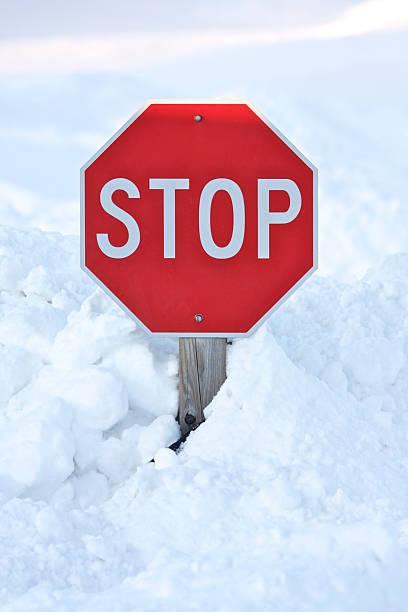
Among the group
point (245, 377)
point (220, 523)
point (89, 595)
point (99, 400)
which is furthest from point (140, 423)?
point (89, 595)

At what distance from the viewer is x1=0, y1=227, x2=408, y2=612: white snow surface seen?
1730 millimetres

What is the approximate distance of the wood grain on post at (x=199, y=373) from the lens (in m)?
2.53

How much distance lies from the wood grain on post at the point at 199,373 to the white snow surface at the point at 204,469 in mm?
50

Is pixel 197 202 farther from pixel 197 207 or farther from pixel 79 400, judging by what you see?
pixel 79 400

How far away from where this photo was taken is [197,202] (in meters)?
2.44

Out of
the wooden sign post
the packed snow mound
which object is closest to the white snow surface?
the packed snow mound

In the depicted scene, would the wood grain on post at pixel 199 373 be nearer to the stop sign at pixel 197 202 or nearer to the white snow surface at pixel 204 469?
the white snow surface at pixel 204 469

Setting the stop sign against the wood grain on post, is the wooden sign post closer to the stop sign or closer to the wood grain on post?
the stop sign

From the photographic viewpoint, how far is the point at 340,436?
2.36m

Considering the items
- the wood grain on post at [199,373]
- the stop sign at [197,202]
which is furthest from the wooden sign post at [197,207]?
the wood grain on post at [199,373]

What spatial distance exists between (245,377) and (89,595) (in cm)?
97

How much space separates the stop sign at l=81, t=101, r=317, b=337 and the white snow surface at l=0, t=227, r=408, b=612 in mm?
255

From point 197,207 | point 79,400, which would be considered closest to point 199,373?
point 79,400

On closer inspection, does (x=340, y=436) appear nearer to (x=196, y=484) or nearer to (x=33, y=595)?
(x=196, y=484)
